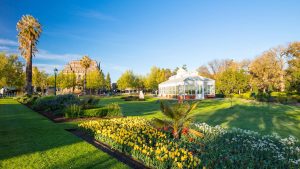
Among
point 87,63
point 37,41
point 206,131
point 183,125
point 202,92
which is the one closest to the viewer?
point 183,125

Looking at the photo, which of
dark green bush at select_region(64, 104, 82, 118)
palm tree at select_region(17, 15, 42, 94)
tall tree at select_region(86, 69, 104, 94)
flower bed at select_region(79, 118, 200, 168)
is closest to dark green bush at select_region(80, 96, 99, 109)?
dark green bush at select_region(64, 104, 82, 118)

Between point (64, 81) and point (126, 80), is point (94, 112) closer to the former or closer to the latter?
point (126, 80)

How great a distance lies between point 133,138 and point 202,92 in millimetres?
31708

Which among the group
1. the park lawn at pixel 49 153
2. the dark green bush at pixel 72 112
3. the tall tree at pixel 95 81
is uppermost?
the tall tree at pixel 95 81

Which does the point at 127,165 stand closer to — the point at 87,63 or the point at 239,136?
the point at 239,136

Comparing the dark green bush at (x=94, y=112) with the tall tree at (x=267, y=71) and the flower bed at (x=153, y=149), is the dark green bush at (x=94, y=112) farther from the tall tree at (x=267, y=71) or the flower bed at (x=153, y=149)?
the tall tree at (x=267, y=71)

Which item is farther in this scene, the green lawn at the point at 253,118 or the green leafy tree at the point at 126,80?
the green leafy tree at the point at 126,80

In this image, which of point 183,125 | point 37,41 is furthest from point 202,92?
point 183,125

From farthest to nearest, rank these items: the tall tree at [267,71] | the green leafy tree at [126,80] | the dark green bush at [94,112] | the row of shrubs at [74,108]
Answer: the green leafy tree at [126,80]
the tall tree at [267,71]
the dark green bush at [94,112]
the row of shrubs at [74,108]

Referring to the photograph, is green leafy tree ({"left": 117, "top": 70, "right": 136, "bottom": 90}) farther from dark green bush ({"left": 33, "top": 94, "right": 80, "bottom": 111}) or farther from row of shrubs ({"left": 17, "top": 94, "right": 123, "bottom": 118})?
dark green bush ({"left": 33, "top": 94, "right": 80, "bottom": 111})

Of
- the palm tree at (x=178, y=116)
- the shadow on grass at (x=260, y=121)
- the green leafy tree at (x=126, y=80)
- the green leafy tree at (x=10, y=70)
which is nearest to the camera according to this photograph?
the palm tree at (x=178, y=116)

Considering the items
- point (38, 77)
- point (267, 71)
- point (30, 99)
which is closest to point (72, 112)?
point (30, 99)

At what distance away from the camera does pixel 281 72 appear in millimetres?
38562

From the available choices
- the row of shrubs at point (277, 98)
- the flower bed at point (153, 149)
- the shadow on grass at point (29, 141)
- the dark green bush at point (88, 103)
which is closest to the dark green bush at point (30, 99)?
the dark green bush at point (88, 103)
